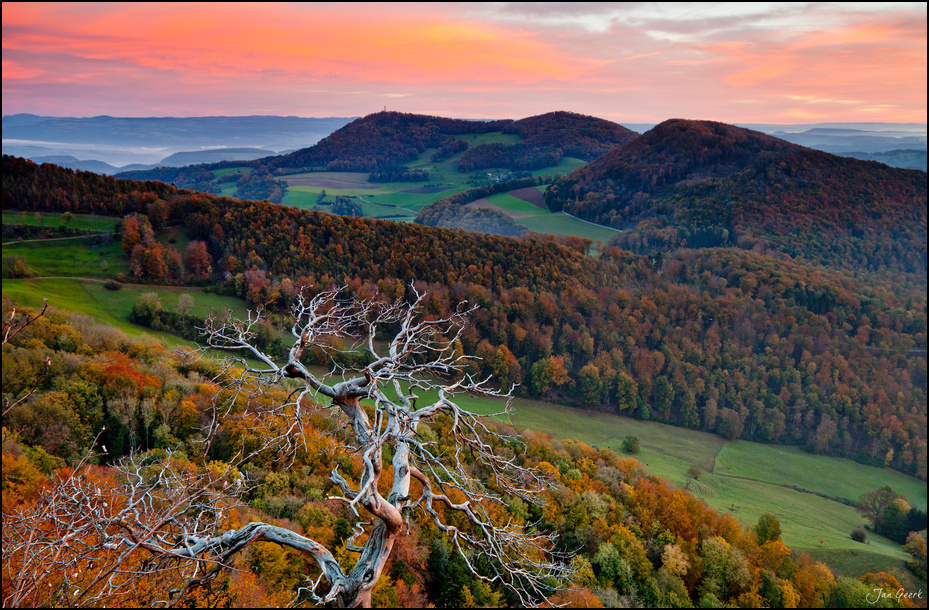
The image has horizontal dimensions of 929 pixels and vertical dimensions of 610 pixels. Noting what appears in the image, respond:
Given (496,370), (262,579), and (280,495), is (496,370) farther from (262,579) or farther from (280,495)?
(262,579)

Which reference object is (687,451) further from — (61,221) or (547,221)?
(547,221)

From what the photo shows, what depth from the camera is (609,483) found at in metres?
34.7

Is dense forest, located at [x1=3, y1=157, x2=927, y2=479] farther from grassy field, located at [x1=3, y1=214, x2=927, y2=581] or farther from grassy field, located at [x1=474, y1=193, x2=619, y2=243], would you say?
grassy field, located at [x1=474, y1=193, x2=619, y2=243]

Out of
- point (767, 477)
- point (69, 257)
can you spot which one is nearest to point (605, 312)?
point (767, 477)

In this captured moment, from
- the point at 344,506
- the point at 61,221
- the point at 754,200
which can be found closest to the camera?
the point at 344,506

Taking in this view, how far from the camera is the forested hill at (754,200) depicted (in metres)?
112

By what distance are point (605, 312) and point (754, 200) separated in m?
82.5

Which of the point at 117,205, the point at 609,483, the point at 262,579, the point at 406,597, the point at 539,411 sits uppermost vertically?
the point at 117,205

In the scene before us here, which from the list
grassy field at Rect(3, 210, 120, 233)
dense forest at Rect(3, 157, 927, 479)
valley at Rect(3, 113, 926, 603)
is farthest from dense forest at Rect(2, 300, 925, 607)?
dense forest at Rect(3, 157, 927, 479)

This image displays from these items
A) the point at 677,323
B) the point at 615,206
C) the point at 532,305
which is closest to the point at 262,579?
the point at 532,305

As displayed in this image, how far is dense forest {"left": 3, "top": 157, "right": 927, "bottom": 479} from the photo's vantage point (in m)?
60.6

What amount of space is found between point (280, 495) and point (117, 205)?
59.3 meters

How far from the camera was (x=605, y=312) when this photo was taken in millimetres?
76688

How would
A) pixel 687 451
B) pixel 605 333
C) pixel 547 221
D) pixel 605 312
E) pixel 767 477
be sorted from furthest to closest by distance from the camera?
Result: pixel 547 221
pixel 605 312
pixel 605 333
pixel 687 451
pixel 767 477
